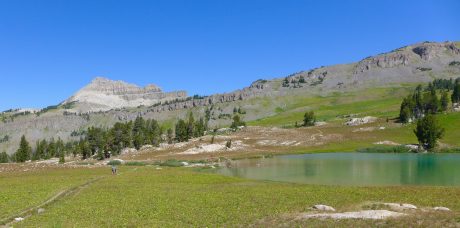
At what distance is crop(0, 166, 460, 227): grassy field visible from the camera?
118 ft

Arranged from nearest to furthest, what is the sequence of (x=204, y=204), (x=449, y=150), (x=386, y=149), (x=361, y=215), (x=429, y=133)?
(x=361, y=215) → (x=204, y=204) → (x=449, y=150) → (x=429, y=133) → (x=386, y=149)

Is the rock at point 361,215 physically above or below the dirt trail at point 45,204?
above

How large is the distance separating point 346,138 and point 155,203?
491ft

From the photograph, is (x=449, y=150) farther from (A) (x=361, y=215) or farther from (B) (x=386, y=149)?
(A) (x=361, y=215)

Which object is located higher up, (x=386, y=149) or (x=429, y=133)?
(x=429, y=133)

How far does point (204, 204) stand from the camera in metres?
45.0

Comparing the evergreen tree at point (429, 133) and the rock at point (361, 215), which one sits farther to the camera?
the evergreen tree at point (429, 133)

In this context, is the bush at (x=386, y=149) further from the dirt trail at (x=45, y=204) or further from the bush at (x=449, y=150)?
the dirt trail at (x=45, y=204)

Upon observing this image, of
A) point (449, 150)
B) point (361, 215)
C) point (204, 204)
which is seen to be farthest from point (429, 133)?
point (361, 215)

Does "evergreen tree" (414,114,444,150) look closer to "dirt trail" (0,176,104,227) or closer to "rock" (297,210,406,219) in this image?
"dirt trail" (0,176,104,227)

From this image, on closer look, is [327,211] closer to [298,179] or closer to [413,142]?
[298,179]

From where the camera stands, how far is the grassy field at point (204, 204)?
36000mm

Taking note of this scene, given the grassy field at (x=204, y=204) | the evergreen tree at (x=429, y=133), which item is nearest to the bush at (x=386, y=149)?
the evergreen tree at (x=429, y=133)

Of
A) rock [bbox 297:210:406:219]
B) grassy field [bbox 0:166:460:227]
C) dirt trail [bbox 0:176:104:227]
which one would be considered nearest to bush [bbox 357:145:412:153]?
grassy field [bbox 0:166:460:227]
